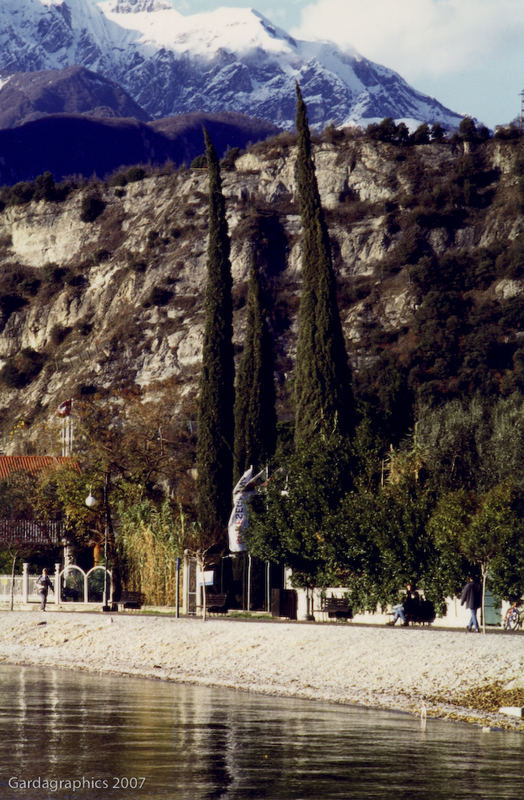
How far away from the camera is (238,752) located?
15.8 meters

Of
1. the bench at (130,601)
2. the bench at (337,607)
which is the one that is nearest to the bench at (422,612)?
the bench at (337,607)

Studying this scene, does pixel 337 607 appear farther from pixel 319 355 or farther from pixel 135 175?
pixel 135 175

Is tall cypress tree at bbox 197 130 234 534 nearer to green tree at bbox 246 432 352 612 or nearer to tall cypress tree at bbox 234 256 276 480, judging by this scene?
tall cypress tree at bbox 234 256 276 480

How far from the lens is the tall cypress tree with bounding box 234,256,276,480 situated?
46.7 m

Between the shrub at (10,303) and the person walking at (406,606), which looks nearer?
the person walking at (406,606)

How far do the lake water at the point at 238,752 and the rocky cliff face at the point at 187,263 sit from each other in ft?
221

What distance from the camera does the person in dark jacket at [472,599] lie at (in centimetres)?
2989

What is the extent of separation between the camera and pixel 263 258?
10238 centimetres

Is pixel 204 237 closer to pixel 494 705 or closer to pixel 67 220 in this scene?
pixel 67 220

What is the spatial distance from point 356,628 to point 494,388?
5261 centimetres

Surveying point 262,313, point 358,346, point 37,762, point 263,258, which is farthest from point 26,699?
point 263,258

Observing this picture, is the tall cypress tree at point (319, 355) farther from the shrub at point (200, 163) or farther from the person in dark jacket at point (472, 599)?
the shrub at point (200, 163)

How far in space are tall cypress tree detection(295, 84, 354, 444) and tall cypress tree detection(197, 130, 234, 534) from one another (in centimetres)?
539

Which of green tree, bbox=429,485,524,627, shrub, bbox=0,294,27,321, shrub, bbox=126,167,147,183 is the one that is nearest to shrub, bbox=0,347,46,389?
shrub, bbox=0,294,27,321
